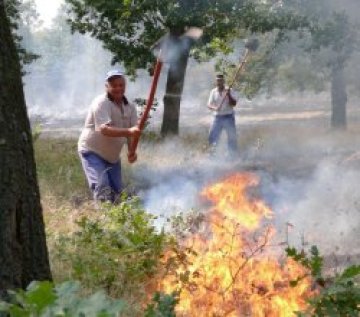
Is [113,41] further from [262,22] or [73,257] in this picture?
[73,257]

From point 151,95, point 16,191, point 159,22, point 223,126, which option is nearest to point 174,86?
point 159,22

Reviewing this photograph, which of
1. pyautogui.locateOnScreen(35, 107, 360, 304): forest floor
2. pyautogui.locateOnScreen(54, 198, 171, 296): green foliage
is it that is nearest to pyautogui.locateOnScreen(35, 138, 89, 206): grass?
pyautogui.locateOnScreen(35, 107, 360, 304): forest floor

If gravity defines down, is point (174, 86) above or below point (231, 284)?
above

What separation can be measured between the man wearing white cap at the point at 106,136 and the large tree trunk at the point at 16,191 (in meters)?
2.80

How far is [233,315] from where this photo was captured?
4.11 meters

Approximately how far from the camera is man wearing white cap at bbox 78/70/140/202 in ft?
20.2

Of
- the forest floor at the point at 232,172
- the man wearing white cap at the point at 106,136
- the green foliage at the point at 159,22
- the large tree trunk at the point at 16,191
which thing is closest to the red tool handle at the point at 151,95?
the man wearing white cap at the point at 106,136

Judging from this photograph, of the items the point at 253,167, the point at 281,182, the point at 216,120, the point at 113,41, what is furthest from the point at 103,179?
the point at 113,41

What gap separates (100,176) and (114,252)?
1.83 meters

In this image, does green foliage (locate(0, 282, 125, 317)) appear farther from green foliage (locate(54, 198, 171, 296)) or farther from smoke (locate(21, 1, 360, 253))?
smoke (locate(21, 1, 360, 253))

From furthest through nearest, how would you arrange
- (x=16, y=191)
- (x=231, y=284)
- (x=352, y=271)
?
(x=231, y=284) < (x=16, y=191) < (x=352, y=271)

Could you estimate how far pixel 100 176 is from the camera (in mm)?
6250

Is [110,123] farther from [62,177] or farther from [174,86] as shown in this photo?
[174,86]

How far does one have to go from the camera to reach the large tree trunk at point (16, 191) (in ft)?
10.3
